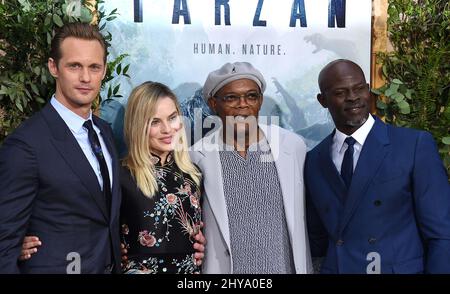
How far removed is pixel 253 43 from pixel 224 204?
1025mm

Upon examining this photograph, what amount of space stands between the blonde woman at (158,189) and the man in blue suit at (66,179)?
10cm

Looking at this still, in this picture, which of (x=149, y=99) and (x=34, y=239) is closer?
(x=34, y=239)

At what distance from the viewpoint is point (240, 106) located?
Result: 124 inches

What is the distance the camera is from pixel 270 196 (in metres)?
3.13

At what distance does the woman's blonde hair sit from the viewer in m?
2.95

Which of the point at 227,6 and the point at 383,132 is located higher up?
the point at 227,6

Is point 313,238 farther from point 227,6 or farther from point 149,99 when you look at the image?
point 227,6

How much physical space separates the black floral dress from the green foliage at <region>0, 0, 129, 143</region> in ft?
2.41

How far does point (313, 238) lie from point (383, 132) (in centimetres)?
66

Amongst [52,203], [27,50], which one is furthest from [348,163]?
[27,50]

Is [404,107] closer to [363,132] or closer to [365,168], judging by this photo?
[363,132]

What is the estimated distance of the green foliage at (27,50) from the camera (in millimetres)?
3277

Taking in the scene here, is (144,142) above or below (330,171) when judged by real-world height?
above
